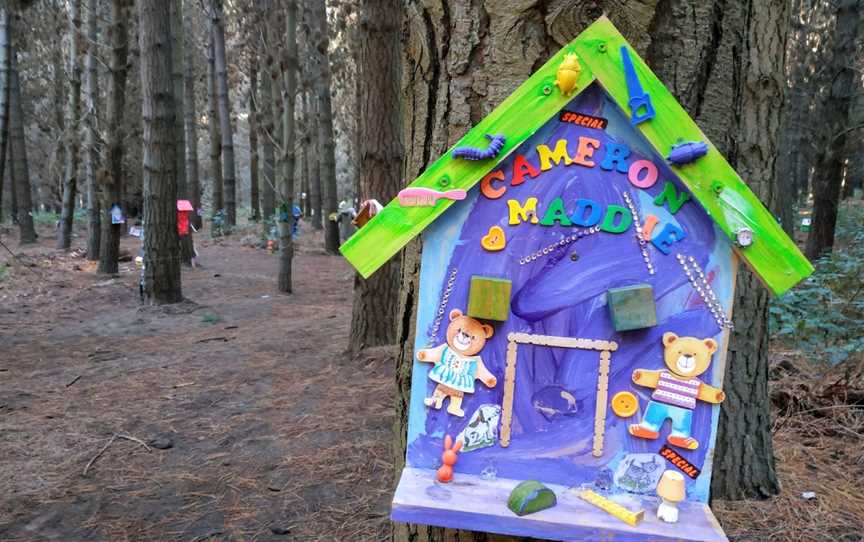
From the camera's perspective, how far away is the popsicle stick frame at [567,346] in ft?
4.27

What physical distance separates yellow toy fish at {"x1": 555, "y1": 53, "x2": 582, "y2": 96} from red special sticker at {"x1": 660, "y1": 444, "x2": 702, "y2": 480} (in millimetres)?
778

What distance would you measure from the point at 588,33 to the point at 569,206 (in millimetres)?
353

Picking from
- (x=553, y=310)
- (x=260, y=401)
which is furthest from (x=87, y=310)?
(x=553, y=310)

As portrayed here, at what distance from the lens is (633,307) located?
1.26m

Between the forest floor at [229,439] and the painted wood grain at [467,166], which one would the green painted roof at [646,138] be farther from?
the forest floor at [229,439]

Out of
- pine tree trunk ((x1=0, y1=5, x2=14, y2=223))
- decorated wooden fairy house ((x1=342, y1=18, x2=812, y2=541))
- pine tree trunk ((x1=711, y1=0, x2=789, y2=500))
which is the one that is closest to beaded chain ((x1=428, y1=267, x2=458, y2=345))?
decorated wooden fairy house ((x1=342, y1=18, x2=812, y2=541))

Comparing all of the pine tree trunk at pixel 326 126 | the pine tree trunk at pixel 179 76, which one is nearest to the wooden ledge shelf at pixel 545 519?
the pine tree trunk at pixel 179 76

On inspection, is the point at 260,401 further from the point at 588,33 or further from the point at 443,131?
the point at 588,33

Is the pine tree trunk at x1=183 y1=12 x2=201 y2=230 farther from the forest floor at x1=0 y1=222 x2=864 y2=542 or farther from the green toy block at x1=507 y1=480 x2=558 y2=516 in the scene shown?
the green toy block at x1=507 y1=480 x2=558 y2=516

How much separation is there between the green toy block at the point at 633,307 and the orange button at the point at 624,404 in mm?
150

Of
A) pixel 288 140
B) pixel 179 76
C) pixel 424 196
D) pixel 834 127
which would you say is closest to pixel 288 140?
pixel 288 140

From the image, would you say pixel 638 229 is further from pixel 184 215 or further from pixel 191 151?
pixel 191 151

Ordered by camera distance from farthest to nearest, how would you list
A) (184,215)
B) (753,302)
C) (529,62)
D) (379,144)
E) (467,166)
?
(184,215), (379,144), (753,302), (529,62), (467,166)

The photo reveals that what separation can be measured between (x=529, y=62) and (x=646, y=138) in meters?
0.41
